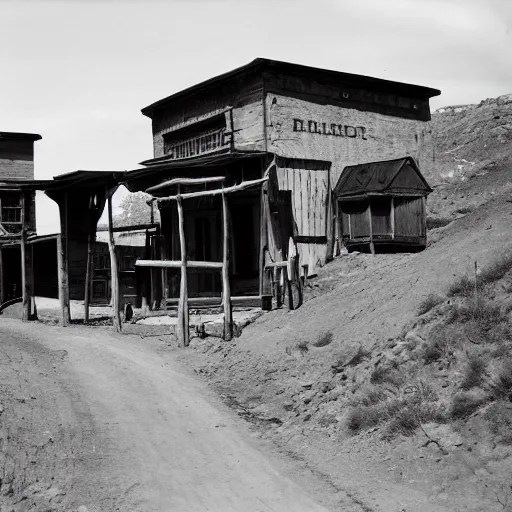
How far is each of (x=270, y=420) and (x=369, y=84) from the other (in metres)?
14.5

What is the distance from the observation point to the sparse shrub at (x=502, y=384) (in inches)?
321

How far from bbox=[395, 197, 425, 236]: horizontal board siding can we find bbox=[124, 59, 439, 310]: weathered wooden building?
1769 millimetres

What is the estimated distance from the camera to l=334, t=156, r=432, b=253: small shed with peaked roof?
2116 centimetres

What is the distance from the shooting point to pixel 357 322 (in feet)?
41.2

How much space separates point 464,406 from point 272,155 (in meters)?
11.8

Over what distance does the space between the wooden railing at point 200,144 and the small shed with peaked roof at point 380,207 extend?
3.90 m

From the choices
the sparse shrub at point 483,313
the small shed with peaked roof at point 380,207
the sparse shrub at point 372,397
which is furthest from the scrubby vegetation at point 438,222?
the sparse shrub at point 372,397

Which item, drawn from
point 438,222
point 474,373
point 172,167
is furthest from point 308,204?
point 474,373

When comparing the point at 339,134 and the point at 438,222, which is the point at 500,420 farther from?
the point at 438,222

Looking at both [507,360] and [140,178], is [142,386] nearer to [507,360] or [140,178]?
[507,360]

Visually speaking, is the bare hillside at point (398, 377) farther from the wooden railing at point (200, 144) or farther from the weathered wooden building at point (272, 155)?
the wooden railing at point (200, 144)

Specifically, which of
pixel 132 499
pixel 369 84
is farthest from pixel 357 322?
pixel 369 84

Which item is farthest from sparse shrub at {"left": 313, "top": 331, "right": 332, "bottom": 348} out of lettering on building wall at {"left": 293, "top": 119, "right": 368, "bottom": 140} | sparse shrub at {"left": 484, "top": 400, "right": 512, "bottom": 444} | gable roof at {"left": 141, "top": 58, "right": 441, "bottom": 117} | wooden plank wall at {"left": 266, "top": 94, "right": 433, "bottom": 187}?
gable roof at {"left": 141, "top": 58, "right": 441, "bottom": 117}

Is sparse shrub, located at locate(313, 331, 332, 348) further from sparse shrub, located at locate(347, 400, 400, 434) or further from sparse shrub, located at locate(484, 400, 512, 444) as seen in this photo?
sparse shrub, located at locate(484, 400, 512, 444)
